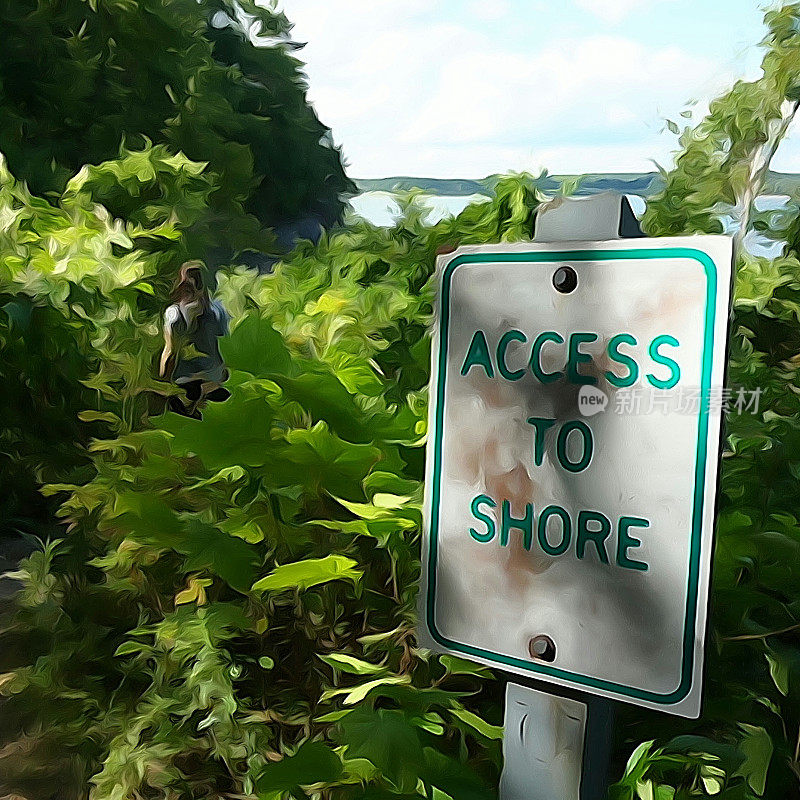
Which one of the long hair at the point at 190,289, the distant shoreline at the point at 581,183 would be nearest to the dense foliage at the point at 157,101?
the distant shoreline at the point at 581,183

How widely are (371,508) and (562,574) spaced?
177 millimetres

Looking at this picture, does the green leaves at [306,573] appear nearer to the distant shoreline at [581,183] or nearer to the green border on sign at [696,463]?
the green border on sign at [696,463]

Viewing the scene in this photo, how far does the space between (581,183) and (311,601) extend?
3.21ft

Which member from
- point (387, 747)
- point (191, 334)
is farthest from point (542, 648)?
point (191, 334)

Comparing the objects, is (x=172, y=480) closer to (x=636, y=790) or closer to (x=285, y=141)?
(x=636, y=790)

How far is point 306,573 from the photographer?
20.0 inches

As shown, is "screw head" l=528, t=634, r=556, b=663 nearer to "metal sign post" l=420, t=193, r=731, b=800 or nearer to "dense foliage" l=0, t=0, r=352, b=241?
"metal sign post" l=420, t=193, r=731, b=800

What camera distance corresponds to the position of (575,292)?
1.24 ft

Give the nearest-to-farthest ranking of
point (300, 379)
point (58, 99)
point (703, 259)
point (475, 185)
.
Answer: point (703, 259) < point (300, 379) < point (475, 185) < point (58, 99)

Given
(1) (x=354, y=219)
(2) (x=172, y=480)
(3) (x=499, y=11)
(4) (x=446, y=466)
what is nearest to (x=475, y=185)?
(1) (x=354, y=219)

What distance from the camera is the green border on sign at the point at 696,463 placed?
34 centimetres

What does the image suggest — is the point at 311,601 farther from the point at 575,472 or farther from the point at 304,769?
the point at 575,472

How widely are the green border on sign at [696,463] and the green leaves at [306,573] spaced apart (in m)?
0.10

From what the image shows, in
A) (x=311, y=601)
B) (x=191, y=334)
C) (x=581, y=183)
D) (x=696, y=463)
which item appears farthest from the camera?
(x=581, y=183)
